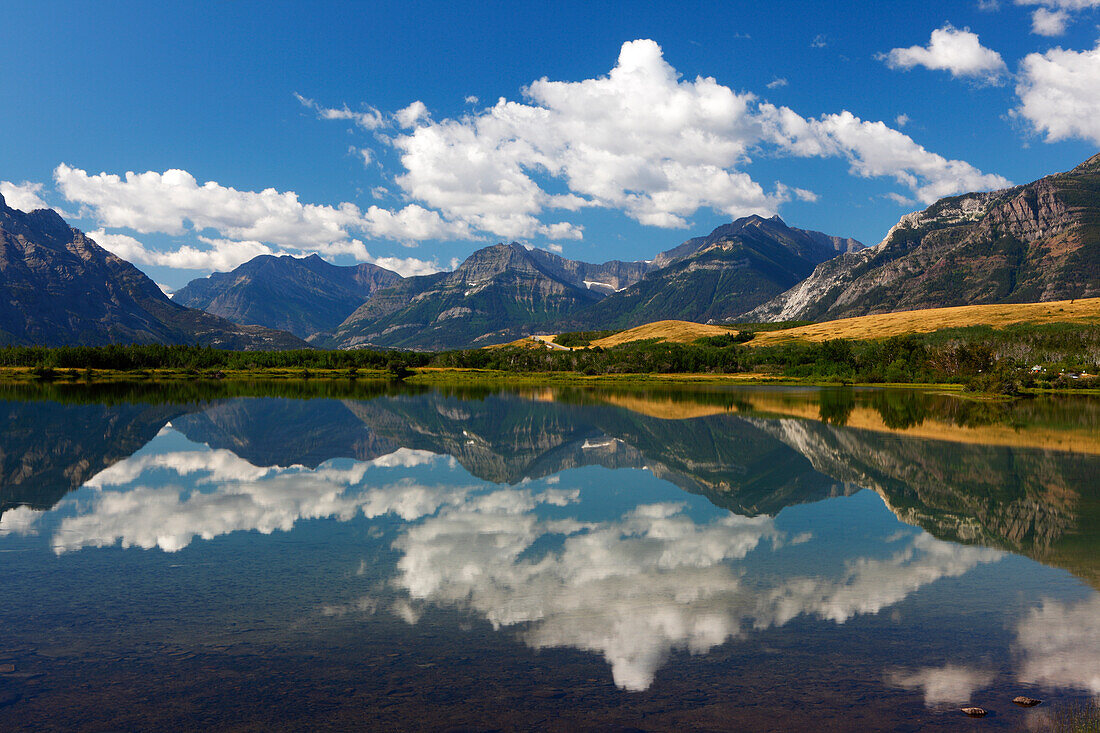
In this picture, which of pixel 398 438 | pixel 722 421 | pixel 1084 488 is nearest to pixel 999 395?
pixel 722 421

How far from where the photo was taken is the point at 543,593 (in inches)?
763

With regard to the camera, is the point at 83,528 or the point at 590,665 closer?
the point at 590,665

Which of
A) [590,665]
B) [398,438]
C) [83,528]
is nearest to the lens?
[590,665]

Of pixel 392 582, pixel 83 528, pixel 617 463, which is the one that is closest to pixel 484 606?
pixel 392 582

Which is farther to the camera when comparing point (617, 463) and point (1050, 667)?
point (617, 463)

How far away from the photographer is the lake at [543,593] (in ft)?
42.5

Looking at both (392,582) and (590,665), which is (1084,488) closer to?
(590,665)

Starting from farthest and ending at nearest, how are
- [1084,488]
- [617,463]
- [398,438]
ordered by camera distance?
1. [398,438]
2. [617,463]
3. [1084,488]

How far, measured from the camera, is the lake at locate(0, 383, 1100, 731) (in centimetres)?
1295

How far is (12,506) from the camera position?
99.7 ft

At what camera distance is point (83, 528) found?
2670 centimetres

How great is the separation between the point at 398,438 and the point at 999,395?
124905 mm

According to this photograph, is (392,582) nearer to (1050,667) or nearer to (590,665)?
(590,665)

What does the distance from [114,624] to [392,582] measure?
732 centimetres
